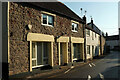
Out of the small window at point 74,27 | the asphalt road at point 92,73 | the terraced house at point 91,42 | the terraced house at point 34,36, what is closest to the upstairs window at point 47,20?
the terraced house at point 34,36

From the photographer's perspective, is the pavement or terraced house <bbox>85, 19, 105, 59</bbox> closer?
the pavement

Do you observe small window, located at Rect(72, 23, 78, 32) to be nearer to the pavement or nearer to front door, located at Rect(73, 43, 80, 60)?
front door, located at Rect(73, 43, 80, 60)

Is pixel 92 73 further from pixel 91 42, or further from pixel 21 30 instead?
pixel 91 42

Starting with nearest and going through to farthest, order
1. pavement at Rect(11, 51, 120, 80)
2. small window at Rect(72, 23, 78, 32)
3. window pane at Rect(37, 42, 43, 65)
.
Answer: pavement at Rect(11, 51, 120, 80) < window pane at Rect(37, 42, 43, 65) < small window at Rect(72, 23, 78, 32)

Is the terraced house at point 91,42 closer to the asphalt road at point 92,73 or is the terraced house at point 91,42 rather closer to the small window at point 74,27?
the small window at point 74,27

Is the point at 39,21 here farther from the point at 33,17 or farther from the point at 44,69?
the point at 44,69

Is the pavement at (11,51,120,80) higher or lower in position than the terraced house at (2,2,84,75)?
lower

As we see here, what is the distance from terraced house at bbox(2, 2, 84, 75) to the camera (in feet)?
24.1

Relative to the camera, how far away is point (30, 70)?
8.16 metres

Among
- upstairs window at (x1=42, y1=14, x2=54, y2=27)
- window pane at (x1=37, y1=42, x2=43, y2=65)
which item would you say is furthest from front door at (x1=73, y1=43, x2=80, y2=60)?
window pane at (x1=37, y1=42, x2=43, y2=65)

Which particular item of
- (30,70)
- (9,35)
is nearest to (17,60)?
(30,70)

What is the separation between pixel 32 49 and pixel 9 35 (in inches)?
92.3

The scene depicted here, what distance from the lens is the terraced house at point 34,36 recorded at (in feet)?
24.1

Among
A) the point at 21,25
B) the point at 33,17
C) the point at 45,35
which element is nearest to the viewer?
the point at 21,25
